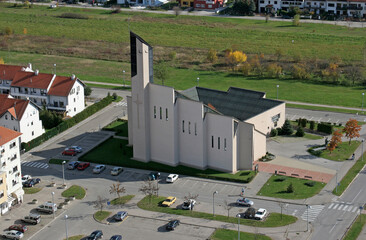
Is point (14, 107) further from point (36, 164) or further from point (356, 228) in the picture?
point (356, 228)

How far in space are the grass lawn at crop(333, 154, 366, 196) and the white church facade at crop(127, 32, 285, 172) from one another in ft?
50.7

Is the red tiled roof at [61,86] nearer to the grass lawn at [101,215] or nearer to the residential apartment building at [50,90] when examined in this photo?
the residential apartment building at [50,90]

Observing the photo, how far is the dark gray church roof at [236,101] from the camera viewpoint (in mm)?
118375

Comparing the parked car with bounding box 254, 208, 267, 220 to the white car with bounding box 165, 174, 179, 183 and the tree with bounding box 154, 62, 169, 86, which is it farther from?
the tree with bounding box 154, 62, 169, 86

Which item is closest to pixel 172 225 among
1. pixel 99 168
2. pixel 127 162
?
pixel 99 168

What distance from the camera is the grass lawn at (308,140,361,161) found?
110m

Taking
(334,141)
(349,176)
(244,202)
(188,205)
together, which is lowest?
(188,205)

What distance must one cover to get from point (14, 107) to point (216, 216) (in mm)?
50398

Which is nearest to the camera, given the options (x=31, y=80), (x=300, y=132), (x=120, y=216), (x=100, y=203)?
(x=120, y=216)

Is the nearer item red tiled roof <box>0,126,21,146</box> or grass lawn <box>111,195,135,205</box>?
red tiled roof <box>0,126,21,146</box>

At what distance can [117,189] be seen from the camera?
3748 inches

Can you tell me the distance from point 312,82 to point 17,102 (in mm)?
76289

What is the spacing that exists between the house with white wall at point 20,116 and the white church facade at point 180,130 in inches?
865

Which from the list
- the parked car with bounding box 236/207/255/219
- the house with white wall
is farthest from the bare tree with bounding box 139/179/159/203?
the house with white wall
